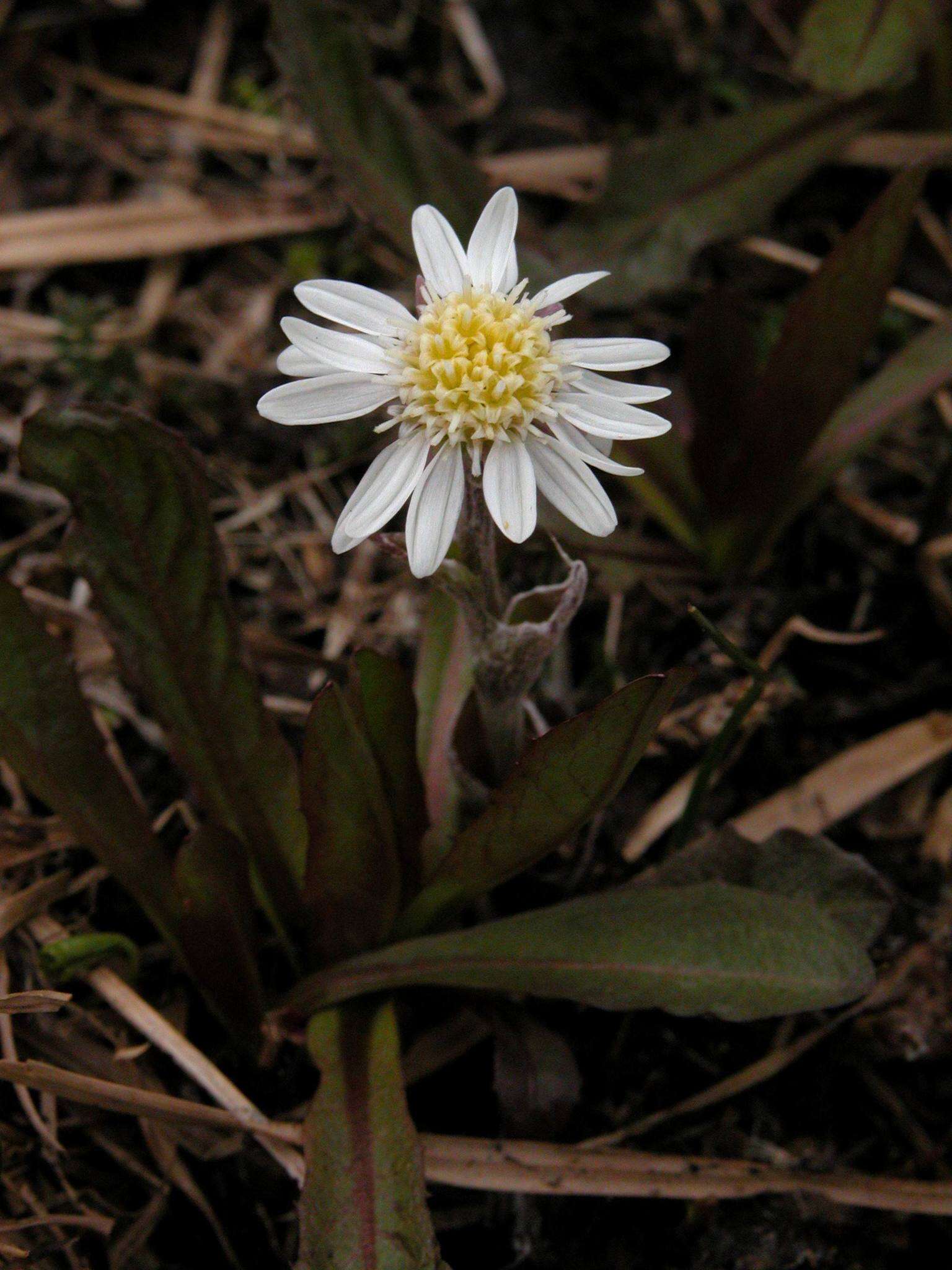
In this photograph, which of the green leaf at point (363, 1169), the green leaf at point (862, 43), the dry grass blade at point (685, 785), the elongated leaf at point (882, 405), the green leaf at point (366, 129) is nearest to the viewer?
A: the green leaf at point (363, 1169)

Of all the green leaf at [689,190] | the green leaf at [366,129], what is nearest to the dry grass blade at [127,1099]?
the green leaf at [366,129]

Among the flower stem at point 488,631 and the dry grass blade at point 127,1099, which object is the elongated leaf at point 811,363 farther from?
the dry grass blade at point 127,1099

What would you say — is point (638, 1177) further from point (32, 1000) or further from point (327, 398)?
point (327, 398)

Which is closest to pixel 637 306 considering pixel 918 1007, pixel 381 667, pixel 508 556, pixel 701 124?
pixel 701 124

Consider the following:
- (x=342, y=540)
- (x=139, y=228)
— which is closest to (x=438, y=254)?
(x=342, y=540)

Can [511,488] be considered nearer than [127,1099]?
Yes

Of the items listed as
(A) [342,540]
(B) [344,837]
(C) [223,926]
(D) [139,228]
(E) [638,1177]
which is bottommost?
(E) [638,1177]

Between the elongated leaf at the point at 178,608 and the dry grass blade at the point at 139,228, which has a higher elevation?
the dry grass blade at the point at 139,228
